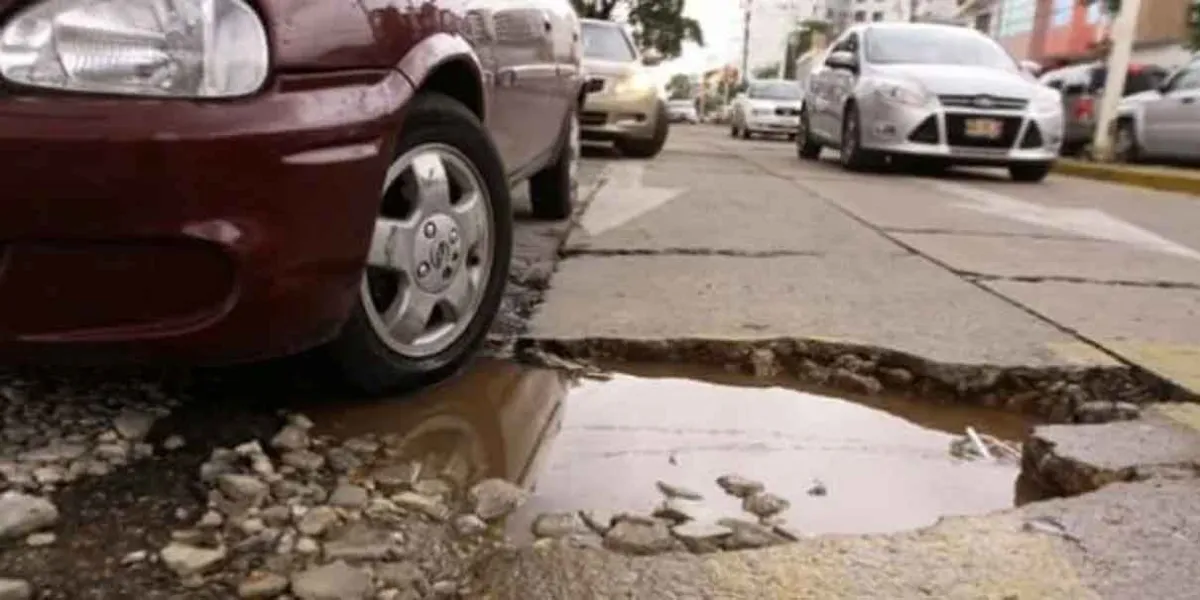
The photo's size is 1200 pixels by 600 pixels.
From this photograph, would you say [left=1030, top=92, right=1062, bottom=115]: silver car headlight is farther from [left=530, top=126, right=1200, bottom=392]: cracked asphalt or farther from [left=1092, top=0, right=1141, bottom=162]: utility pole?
[left=1092, top=0, right=1141, bottom=162]: utility pole

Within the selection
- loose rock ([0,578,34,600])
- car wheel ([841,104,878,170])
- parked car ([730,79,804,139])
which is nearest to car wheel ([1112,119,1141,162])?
car wheel ([841,104,878,170])

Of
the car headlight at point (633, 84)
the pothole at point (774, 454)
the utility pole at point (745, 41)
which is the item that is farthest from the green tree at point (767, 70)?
the pothole at point (774, 454)

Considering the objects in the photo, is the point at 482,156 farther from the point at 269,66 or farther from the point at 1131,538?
the point at 1131,538

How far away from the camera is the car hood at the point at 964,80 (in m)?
9.56

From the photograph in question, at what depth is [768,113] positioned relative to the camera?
82.3ft

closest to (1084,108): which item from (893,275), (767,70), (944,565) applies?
(893,275)

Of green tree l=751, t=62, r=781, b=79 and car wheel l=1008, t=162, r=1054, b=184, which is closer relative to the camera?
car wheel l=1008, t=162, r=1054, b=184

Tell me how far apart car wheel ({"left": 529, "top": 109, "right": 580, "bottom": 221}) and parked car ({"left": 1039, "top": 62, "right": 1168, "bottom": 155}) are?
12.1m

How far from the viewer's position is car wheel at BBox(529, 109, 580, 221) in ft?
17.4

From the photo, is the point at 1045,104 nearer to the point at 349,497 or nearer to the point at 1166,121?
the point at 1166,121

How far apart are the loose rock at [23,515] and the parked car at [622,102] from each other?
9.16 metres

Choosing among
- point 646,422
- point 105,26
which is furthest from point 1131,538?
point 105,26

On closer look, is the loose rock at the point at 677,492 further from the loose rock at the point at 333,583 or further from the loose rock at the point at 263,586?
the loose rock at the point at 263,586

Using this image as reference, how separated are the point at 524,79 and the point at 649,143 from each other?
8.01m
